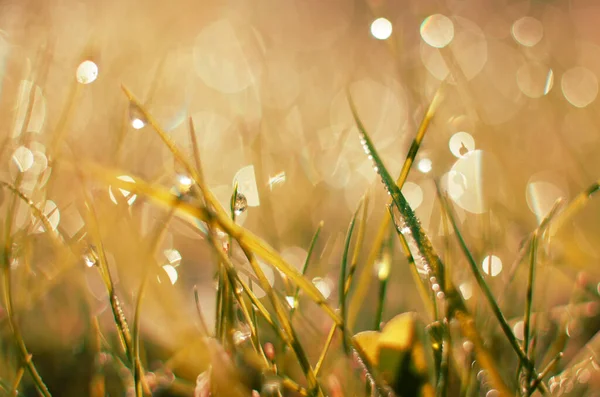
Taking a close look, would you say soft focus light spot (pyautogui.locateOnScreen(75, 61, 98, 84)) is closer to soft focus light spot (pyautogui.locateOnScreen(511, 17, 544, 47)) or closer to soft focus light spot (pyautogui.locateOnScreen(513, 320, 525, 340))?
soft focus light spot (pyautogui.locateOnScreen(513, 320, 525, 340))

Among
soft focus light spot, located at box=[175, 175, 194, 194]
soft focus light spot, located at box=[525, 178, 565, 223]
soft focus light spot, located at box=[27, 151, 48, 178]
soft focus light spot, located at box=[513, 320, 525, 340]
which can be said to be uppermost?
soft focus light spot, located at box=[27, 151, 48, 178]

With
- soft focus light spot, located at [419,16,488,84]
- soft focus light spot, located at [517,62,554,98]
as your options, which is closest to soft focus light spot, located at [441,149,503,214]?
soft focus light spot, located at [517,62,554,98]

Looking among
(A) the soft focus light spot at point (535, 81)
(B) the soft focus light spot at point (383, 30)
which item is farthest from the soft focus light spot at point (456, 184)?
(A) the soft focus light spot at point (535, 81)

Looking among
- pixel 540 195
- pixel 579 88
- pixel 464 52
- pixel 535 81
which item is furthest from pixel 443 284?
pixel 464 52

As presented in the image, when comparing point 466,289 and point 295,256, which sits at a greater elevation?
point 295,256

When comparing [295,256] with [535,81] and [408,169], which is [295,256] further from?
[535,81]

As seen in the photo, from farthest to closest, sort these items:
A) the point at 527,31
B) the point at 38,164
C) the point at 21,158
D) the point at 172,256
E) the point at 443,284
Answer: the point at 527,31 < the point at 38,164 < the point at 172,256 < the point at 21,158 < the point at 443,284

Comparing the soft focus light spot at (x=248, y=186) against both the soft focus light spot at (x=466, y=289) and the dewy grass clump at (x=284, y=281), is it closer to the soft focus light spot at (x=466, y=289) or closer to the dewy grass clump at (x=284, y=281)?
the dewy grass clump at (x=284, y=281)

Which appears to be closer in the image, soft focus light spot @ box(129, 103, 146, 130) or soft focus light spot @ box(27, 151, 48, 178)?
soft focus light spot @ box(129, 103, 146, 130)
